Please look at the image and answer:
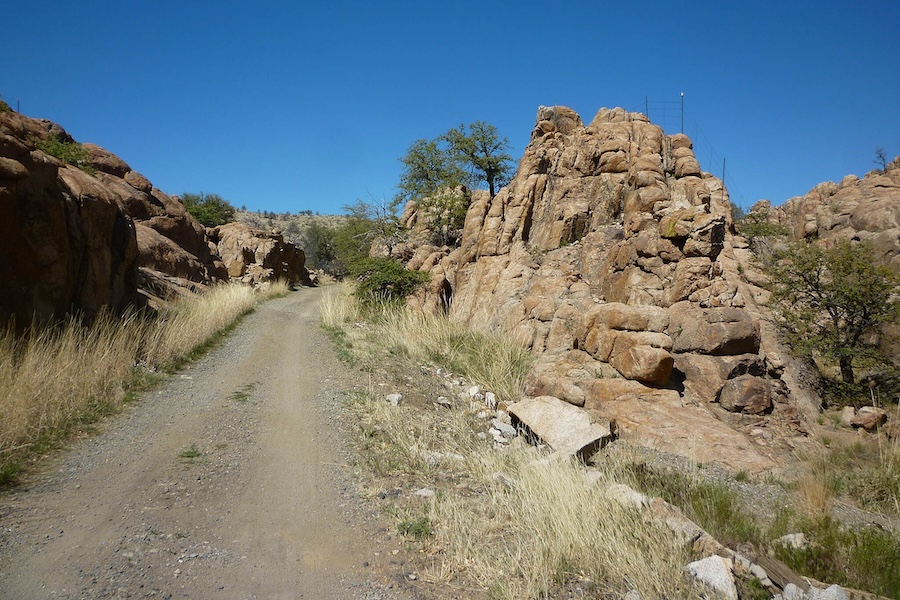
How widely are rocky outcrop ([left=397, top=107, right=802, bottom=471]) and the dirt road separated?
568 cm

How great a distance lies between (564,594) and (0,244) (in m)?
8.62

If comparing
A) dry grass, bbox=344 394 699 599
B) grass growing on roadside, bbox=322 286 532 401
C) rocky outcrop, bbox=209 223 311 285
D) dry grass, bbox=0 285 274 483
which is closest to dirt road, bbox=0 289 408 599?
dry grass, bbox=0 285 274 483

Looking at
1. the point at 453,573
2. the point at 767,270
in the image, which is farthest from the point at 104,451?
the point at 767,270

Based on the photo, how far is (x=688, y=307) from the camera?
431 inches

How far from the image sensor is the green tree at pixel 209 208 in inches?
1528

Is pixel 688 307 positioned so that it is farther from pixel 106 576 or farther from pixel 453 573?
pixel 106 576

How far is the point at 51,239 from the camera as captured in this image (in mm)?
8391

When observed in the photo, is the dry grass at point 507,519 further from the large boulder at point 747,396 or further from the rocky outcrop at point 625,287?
the large boulder at point 747,396

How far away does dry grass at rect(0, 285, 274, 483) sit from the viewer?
5.54m

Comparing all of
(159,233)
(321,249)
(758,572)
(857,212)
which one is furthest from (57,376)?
(321,249)

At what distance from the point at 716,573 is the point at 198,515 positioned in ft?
14.4

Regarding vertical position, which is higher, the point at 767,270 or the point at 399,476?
the point at 767,270

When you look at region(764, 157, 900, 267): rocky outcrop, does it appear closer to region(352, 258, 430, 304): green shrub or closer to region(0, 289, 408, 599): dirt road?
region(352, 258, 430, 304): green shrub

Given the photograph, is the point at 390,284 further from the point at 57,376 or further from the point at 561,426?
the point at 57,376
